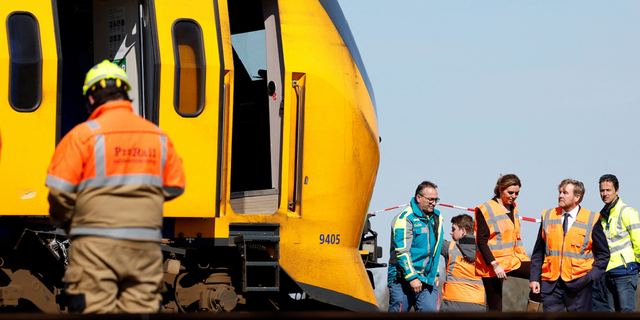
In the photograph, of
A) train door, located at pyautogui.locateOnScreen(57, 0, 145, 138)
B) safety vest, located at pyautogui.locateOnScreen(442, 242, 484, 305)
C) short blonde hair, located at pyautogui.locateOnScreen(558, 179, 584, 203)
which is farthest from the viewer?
safety vest, located at pyautogui.locateOnScreen(442, 242, 484, 305)

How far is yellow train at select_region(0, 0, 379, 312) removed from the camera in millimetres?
5930

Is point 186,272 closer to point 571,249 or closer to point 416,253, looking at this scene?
point 416,253

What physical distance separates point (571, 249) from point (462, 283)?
136 cm

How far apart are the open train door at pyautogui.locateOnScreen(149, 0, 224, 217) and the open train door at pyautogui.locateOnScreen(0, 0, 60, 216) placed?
2.86ft

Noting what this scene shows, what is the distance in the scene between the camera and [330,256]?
278 inches

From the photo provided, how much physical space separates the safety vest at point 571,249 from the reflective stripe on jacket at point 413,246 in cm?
105

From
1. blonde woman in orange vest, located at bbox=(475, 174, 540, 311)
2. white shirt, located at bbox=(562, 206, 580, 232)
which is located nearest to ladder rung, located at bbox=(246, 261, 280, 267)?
blonde woman in orange vest, located at bbox=(475, 174, 540, 311)

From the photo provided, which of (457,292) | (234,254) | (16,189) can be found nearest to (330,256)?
(234,254)

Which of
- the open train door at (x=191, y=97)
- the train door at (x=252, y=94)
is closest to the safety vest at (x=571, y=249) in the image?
the train door at (x=252, y=94)

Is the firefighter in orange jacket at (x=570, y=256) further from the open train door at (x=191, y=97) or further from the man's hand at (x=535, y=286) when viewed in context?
the open train door at (x=191, y=97)

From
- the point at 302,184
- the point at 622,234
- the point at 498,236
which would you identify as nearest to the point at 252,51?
the point at 302,184

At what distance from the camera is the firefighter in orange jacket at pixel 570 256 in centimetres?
643

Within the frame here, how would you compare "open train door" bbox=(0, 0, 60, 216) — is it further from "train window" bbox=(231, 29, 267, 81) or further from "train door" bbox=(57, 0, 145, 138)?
"train window" bbox=(231, 29, 267, 81)

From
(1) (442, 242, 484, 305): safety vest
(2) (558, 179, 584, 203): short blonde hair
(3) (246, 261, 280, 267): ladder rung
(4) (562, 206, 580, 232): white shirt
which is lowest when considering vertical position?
(1) (442, 242, 484, 305): safety vest
